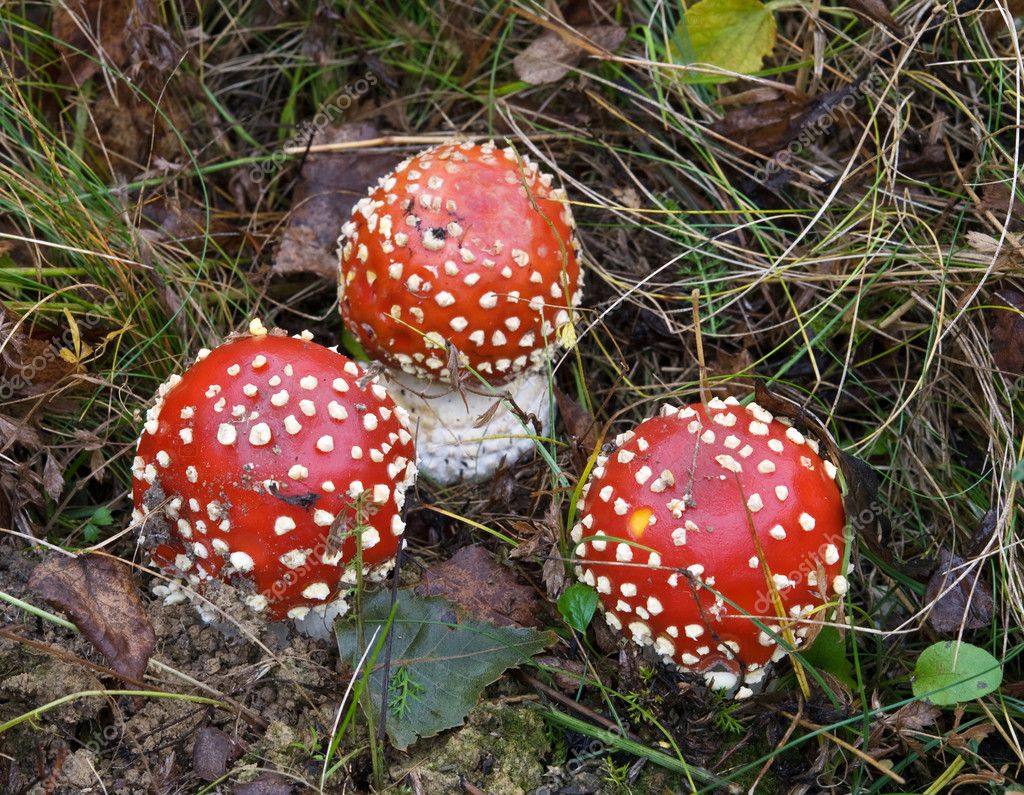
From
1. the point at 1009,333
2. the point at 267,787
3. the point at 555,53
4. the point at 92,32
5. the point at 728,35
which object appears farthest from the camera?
the point at 555,53

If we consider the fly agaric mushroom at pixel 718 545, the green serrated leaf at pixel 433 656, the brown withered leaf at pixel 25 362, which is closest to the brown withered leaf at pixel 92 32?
the brown withered leaf at pixel 25 362

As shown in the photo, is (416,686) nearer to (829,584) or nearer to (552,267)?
(829,584)

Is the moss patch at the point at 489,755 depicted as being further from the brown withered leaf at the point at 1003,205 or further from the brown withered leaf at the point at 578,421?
the brown withered leaf at the point at 1003,205

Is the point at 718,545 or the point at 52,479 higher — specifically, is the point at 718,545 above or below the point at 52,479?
above

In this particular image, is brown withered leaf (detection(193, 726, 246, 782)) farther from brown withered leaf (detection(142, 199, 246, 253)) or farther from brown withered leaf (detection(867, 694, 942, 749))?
brown withered leaf (detection(142, 199, 246, 253))

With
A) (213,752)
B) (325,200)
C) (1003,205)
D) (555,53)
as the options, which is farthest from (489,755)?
(555,53)

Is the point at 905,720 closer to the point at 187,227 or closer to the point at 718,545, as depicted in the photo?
the point at 718,545
